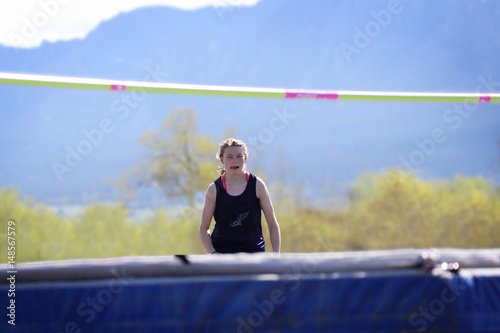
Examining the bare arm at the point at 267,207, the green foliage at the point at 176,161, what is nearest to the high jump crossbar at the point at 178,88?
the bare arm at the point at 267,207

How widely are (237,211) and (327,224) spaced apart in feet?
8.15

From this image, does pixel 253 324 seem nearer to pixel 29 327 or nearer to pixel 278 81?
pixel 29 327

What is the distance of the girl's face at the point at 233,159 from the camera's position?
2135 mm

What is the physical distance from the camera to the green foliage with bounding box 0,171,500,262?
4129mm

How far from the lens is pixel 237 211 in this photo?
6.97 ft

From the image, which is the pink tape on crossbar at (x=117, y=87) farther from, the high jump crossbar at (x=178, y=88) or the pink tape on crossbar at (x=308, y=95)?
the pink tape on crossbar at (x=308, y=95)

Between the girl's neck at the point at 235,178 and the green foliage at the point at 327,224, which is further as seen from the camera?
the green foliage at the point at 327,224

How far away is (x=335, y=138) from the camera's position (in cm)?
460

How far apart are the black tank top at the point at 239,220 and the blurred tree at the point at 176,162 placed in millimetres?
2168

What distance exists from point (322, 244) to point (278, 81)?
1.47 metres

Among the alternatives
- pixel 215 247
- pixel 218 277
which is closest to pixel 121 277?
pixel 218 277

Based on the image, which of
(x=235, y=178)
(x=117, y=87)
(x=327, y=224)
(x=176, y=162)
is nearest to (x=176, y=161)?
(x=176, y=162)

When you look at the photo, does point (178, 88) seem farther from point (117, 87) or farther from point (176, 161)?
point (176, 161)

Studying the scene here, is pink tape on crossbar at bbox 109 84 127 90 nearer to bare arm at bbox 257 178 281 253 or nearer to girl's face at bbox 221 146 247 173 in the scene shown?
girl's face at bbox 221 146 247 173
